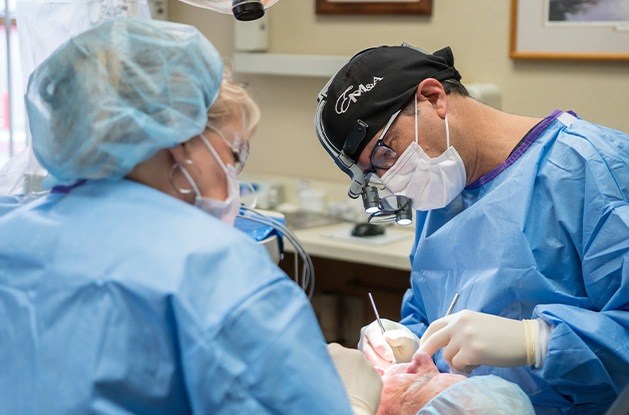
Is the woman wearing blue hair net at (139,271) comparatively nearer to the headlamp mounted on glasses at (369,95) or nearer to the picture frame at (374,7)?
the headlamp mounted on glasses at (369,95)

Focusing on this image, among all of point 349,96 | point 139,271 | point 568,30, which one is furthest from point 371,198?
point 568,30

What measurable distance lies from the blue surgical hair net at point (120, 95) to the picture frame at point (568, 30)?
2224 mm

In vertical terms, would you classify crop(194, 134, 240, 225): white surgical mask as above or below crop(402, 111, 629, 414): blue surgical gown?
above

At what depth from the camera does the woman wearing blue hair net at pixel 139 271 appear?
1.03 metres

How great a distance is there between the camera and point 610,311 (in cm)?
161

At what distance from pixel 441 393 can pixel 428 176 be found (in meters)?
0.50

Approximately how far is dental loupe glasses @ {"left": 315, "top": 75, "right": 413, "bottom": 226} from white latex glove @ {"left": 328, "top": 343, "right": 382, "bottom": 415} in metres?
0.53

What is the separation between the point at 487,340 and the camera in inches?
63.0

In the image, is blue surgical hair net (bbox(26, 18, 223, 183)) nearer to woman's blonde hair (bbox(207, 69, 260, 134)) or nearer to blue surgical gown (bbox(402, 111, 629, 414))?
woman's blonde hair (bbox(207, 69, 260, 134))

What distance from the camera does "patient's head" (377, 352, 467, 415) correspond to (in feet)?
5.31

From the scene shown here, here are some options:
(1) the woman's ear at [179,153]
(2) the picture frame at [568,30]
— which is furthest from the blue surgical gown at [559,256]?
(2) the picture frame at [568,30]

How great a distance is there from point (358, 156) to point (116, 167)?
80 cm

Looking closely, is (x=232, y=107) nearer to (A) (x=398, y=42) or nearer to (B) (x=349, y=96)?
(B) (x=349, y=96)

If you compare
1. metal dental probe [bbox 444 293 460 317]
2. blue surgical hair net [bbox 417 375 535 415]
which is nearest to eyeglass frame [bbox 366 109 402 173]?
metal dental probe [bbox 444 293 460 317]
